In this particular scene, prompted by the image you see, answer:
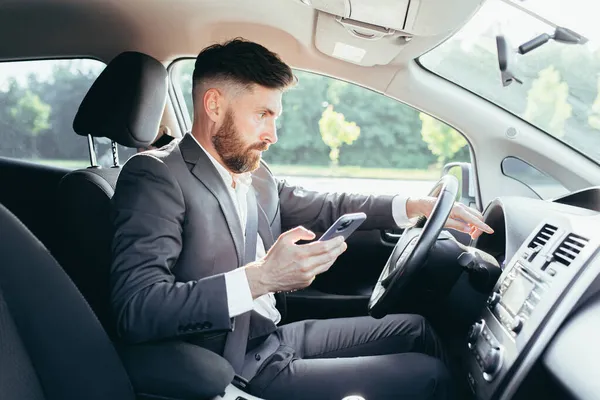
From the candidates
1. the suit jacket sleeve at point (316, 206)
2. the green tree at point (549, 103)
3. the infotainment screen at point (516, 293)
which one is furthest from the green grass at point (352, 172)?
the infotainment screen at point (516, 293)

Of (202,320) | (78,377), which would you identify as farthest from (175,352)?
(78,377)

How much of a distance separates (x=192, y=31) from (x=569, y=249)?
1633mm

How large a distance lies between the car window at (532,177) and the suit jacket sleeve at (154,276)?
1375 millimetres

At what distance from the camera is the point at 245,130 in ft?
5.12

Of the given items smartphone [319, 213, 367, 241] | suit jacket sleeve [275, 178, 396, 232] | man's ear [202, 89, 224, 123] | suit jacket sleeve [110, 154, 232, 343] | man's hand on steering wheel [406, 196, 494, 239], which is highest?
man's ear [202, 89, 224, 123]

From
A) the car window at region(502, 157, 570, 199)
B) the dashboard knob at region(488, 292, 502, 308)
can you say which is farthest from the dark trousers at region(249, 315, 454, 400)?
the car window at region(502, 157, 570, 199)

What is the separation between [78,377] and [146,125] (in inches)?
39.9

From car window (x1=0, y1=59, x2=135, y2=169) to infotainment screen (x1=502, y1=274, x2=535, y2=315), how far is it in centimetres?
172

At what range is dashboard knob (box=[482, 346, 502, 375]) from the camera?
1273 millimetres

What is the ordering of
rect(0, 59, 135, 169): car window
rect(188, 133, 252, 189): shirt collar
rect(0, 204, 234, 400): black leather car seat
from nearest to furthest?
1. rect(0, 204, 234, 400): black leather car seat
2. rect(188, 133, 252, 189): shirt collar
3. rect(0, 59, 135, 169): car window

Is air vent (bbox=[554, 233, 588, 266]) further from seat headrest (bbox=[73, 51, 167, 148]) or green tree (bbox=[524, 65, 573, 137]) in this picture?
seat headrest (bbox=[73, 51, 167, 148])

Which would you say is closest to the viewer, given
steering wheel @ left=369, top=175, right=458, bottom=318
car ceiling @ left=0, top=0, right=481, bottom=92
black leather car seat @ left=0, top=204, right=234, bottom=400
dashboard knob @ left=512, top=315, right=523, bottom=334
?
black leather car seat @ left=0, top=204, right=234, bottom=400

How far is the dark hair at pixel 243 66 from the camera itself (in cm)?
156

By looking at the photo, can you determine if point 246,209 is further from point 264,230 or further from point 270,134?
point 270,134
